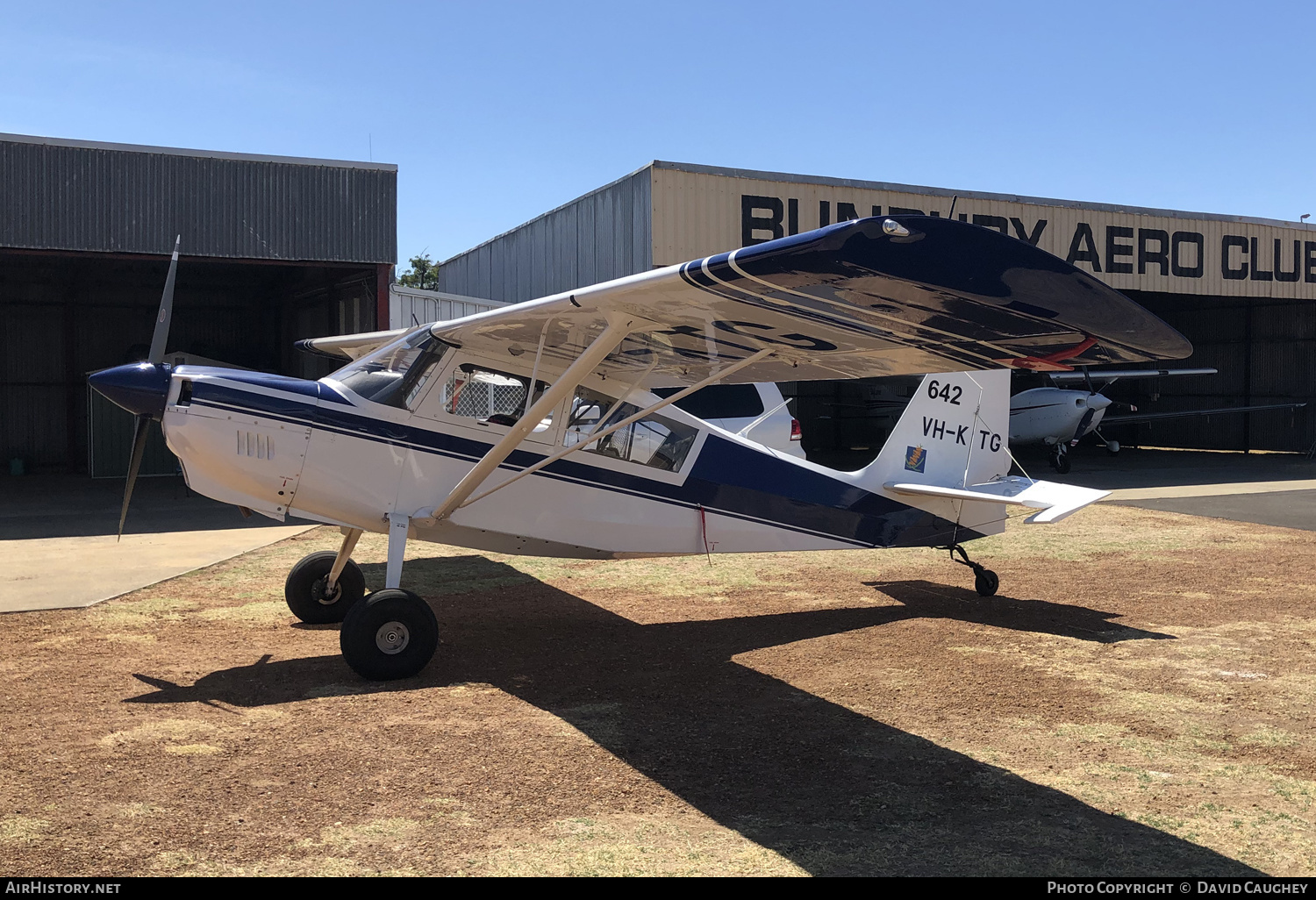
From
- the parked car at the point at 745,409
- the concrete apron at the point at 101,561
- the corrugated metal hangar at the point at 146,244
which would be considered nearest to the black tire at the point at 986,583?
the parked car at the point at 745,409

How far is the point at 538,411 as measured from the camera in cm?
621

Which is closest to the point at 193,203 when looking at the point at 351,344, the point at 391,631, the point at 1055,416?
the point at 351,344

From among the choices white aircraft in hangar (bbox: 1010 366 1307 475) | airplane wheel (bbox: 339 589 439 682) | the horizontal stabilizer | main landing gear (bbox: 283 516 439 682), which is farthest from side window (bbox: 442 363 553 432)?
white aircraft in hangar (bbox: 1010 366 1307 475)

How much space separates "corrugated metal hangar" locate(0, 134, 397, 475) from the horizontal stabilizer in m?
12.0

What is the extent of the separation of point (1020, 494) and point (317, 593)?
5959mm

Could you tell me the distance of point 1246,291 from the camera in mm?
25547

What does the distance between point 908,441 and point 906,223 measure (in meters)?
5.32

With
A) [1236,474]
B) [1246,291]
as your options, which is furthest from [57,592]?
[1246,291]

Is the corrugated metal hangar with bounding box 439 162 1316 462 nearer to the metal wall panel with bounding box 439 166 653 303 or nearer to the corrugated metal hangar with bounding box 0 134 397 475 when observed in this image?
the metal wall panel with bounding box 439 166 653 303

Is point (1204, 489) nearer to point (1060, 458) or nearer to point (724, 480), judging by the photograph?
point (1060, 458)

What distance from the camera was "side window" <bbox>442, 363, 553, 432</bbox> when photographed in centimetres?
686

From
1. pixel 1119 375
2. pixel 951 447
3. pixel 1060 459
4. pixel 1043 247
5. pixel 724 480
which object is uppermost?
pixel 1043 247

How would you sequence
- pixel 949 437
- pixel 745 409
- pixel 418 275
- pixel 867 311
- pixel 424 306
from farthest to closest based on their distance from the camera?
pixel 418 275 → pixel 424 306 → pixel 745 409 → pixel 949 437 → pixel 867 311
